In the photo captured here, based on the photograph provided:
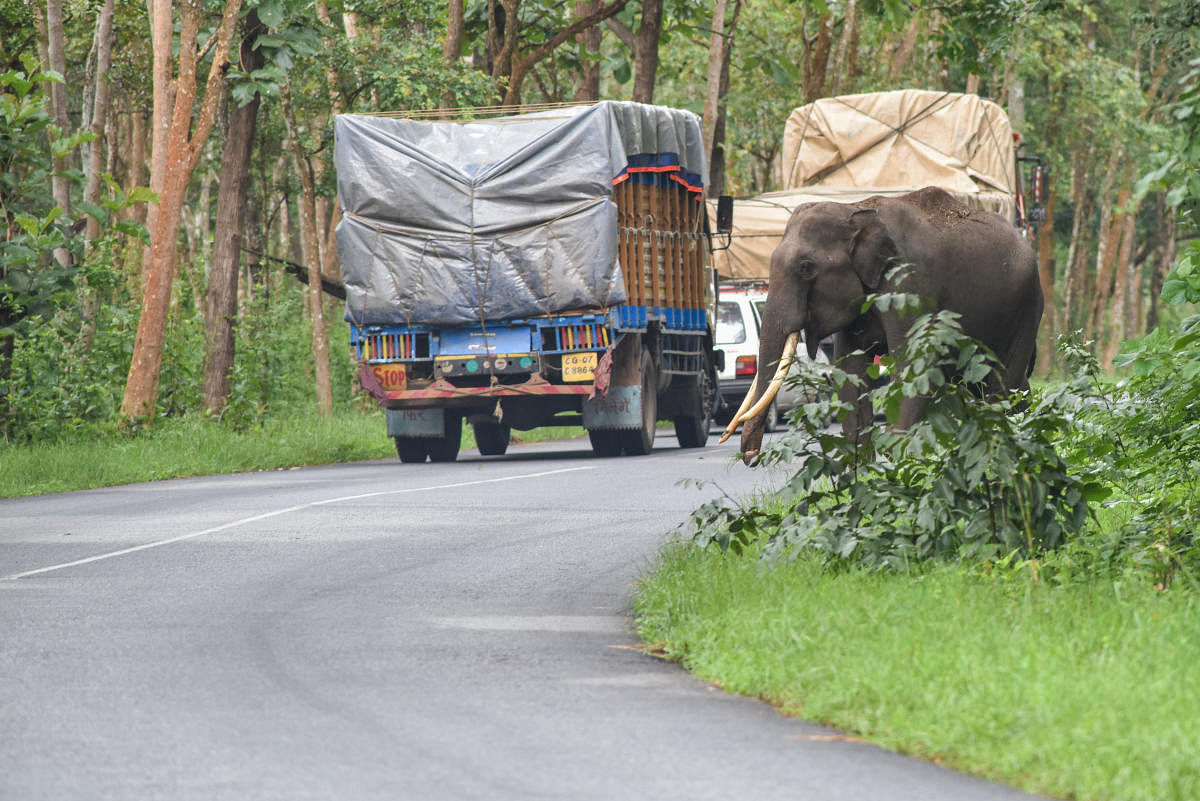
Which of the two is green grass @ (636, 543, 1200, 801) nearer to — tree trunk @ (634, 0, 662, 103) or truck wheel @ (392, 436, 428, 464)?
truck wheel @ (392, 436, 428, 464)

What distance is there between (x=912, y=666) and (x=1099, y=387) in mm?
4043

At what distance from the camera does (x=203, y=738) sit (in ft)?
21.2

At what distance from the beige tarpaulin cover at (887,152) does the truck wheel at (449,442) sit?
29.4 ft

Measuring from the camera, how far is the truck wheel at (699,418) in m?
24.2

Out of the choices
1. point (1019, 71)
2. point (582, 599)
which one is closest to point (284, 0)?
point (582, 599)

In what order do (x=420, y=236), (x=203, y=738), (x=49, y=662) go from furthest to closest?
(x=420, y=236) → (x=49, y=662) → (x=203, y=738)

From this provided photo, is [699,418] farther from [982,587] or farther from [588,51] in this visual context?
[982,587]

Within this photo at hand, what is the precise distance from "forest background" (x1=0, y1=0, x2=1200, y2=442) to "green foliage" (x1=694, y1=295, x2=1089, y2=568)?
160cm

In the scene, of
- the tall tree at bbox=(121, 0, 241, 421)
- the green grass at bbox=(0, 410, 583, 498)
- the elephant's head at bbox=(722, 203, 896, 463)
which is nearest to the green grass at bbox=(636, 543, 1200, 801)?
the elephant's head at bbox=(722, 203, 896, 463)

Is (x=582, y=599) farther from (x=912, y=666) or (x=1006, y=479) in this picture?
(x=912, y=666)

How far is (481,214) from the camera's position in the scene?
21.2 meters

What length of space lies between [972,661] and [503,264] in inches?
574

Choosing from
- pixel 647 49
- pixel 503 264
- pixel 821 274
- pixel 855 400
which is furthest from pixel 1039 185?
pixel 855 400

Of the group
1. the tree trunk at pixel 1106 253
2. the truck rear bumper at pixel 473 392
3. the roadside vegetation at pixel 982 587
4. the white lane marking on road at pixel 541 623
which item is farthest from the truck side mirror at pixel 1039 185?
the white lane marking on road at pixel 541 623
